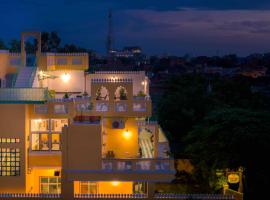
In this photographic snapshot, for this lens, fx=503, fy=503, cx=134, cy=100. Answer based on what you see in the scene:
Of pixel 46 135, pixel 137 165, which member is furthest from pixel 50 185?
pixel 137 165

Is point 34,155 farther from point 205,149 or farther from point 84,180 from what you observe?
point 205,149

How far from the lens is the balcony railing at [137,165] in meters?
16.3

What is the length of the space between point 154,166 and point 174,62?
80.5m

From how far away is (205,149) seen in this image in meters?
19.9

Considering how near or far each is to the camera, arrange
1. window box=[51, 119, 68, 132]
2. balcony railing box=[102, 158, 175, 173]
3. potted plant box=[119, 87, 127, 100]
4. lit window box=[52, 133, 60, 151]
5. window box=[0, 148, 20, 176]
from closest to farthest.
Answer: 1. balcony railing box=[102, 158, 175, 173]
2. window box=[0, 148, 20, 176]
3. potted plant box=[119, 87, 127, 100]
4. lit window box=[52, 133, 60, 151]
5. window box=[51, 119, 68, 132]

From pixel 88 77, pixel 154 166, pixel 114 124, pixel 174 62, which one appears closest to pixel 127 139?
pixel 114 124

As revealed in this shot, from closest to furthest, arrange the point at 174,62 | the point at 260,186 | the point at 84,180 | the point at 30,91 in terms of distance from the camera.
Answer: the point at 84,180
the point at 30,91
the point at 260,186
the point at 174,62

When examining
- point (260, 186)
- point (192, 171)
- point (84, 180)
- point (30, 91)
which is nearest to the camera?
point (84, 180)

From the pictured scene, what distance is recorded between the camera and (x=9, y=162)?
17562 millimetres

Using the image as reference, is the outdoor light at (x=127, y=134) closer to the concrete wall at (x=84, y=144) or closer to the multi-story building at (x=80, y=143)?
the multi-story building at (x=80, y=143)

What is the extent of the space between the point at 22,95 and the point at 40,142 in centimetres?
199

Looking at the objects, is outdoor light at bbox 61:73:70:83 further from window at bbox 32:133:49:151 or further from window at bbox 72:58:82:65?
window at bbox 32:133:49:151

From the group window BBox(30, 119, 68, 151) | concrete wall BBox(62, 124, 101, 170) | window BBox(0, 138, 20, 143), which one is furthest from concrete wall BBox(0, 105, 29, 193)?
concrete wall BBox(62, 124, 101, 170)

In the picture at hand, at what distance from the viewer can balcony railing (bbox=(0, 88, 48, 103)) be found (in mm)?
17203
